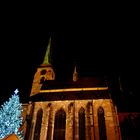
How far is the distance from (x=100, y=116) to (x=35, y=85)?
11600 millimetres

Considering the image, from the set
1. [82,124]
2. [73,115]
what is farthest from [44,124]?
[82,124]

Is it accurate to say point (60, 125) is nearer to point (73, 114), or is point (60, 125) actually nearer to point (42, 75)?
point (73, 114)

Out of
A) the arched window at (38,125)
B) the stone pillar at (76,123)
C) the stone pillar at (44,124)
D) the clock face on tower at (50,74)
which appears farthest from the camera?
the clock face on tower at (50,74)

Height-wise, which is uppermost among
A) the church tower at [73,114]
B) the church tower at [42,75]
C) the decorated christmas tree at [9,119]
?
the church tower at [42,75]

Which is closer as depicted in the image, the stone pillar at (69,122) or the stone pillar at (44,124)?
the stone pillar at (69,122)

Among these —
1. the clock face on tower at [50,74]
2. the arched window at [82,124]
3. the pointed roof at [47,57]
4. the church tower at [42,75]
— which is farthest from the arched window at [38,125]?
the pointed roof at [47,57]

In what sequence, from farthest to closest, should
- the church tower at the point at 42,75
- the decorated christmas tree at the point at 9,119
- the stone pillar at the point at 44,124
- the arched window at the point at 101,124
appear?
the church tower at the point at 42,75 → the stone pillar at the point at 44,124 → the arched window at the point at 101,124 → the decorated christmas tree at the point at 9,119

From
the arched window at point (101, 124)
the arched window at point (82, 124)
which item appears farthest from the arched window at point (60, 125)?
the arched window at point (101, 124)

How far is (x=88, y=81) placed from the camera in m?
27.1

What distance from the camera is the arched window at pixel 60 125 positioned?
2057cm

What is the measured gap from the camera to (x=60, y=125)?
70.3ft

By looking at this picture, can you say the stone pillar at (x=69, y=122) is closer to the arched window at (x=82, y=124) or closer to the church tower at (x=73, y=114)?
the church tower at (x=73, y=114)

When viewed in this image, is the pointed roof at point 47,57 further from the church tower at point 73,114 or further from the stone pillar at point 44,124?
the stone pillar at point 44,124

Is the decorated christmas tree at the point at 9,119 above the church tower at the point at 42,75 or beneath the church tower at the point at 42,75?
beneath
